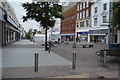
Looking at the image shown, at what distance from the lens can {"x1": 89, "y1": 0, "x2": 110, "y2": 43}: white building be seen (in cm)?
4033

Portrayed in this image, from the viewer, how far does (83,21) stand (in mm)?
53094

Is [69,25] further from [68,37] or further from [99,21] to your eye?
[99,21]

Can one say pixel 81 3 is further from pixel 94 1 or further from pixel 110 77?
pixel 110 77

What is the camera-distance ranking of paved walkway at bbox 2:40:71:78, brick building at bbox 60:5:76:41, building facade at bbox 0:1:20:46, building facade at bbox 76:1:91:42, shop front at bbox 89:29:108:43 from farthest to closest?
1. brick building at bbox 60:5:76:41
2. building facade at bbox 76:1:91:42
3. shop front at bbox 89:29:108:43
4. building facade at bbox 0:1:20:46
5. paved walkway at bbox 2:40:71:78

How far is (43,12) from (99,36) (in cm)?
2657

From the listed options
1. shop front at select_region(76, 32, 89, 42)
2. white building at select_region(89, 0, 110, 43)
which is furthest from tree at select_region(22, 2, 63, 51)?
shop front at select_region(76, 32, 89, 42)

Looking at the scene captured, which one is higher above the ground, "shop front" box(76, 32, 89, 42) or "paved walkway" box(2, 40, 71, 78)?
"shop front" box(76, 32, 89, 42)

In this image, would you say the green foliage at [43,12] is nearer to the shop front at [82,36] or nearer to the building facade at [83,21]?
the building facade at [83,21]

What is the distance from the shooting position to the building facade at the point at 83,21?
164 ft

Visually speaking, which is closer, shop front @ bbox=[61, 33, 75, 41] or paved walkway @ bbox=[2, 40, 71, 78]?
paved walkway @ bbox=[2, 40, 71, 78]

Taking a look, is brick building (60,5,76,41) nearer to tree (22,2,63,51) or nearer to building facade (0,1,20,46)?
building facade (0,1,20,46)

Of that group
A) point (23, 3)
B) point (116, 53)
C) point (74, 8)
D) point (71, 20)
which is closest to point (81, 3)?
point (74, 8)

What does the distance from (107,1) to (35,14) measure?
24968 millimetres

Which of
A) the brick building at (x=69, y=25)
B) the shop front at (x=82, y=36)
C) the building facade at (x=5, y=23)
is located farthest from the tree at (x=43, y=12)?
the brick building at (x=69, y=25)
